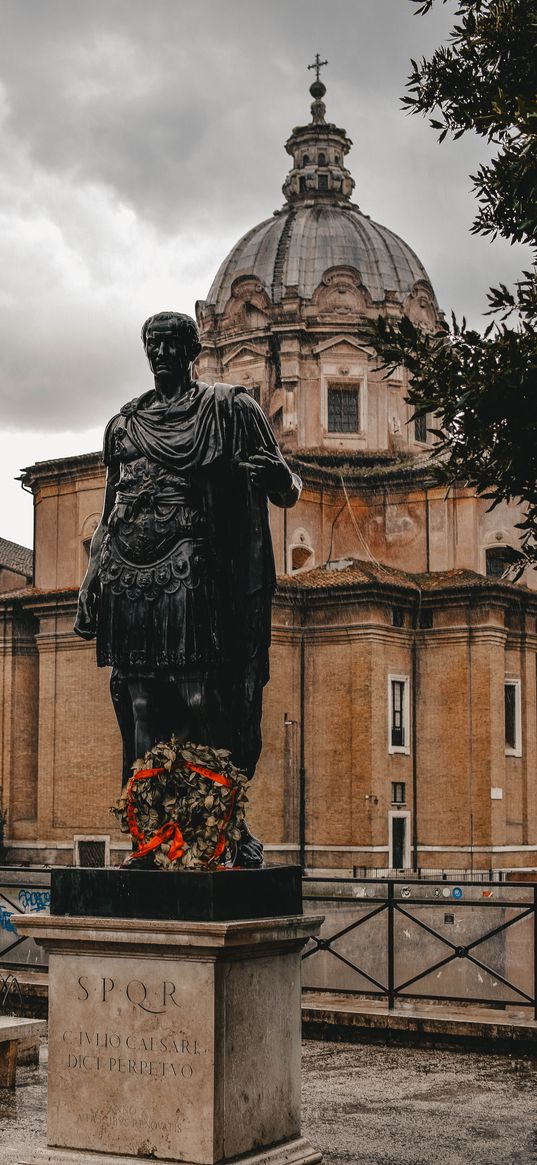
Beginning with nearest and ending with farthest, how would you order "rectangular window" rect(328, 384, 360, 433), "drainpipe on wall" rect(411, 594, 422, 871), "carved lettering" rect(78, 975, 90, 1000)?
"carved lettering" rect(78, 975, 90, 1000)
"drainpipe on wall" rect(411, 594, 422, 871)
"rectangular window" rect(328, 384, 360, 433)

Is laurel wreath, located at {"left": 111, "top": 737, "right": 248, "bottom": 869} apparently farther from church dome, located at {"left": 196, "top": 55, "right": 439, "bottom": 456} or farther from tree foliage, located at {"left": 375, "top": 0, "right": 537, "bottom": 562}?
church dome, located at {"left": 196, "top": 55, "right": 439, "bottom": 456}

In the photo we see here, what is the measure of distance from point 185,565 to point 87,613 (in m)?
0.63

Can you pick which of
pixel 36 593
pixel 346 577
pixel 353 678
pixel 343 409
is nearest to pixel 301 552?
pixel 346 577

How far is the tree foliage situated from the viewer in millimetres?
10109

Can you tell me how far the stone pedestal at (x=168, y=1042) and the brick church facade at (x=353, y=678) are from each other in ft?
106

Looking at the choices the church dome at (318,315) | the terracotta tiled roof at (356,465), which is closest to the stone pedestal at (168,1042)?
the terracotta tiled roof at (356,465)

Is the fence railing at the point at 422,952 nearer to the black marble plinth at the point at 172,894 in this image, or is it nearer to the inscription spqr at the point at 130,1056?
the black marble plinth at the point at 172,894

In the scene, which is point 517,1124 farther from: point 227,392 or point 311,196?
point 311,196

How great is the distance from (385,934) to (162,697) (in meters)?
6.80

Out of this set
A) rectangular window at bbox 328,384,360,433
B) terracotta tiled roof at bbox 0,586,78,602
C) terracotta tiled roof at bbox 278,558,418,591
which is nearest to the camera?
terracotta tiled roof at bbox 278,558,418,591

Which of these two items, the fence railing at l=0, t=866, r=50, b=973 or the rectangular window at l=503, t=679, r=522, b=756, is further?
the rectangular window at l=503, t=679, r=522, b=756

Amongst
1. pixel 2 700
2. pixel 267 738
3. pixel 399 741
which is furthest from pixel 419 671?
pixel 2 700

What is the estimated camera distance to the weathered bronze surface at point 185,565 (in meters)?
6.55

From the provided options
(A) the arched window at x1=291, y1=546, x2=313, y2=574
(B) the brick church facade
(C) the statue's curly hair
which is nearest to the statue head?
(C) the statue's curly hair
